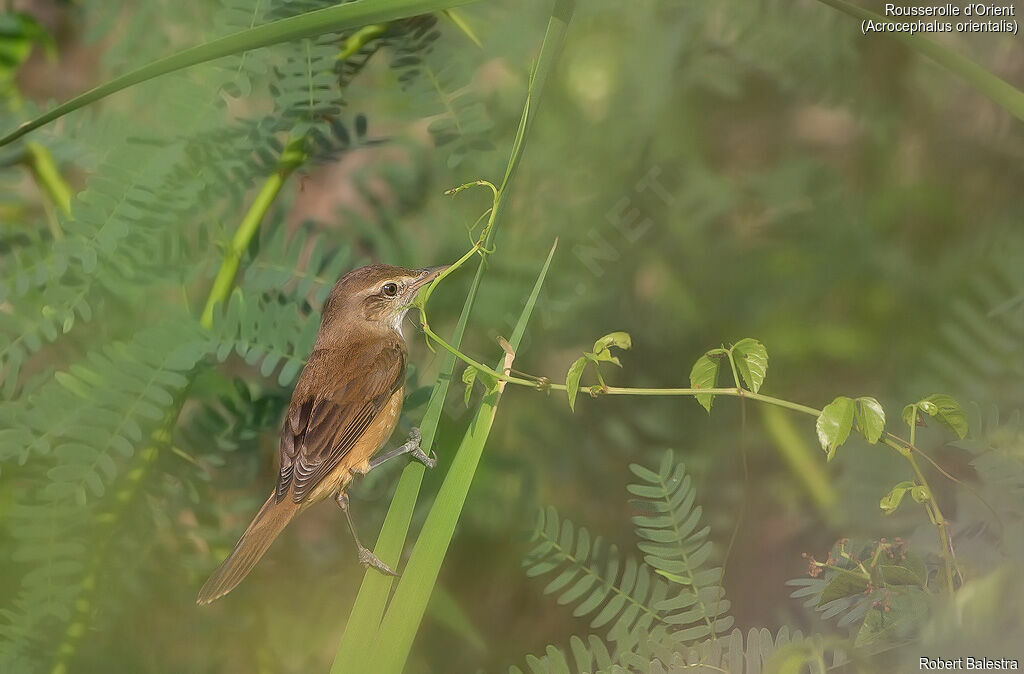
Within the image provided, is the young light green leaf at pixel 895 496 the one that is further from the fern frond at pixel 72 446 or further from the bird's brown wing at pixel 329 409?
the fern frond at pixel 72 446

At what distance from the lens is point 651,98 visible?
1.71 m

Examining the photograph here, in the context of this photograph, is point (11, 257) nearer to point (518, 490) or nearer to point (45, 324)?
point (45, 324)

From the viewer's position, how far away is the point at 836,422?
1.28m

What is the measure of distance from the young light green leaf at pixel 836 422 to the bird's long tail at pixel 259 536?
31.2 inches

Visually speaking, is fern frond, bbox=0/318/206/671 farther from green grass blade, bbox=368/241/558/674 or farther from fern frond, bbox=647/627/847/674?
fern frond, bbox=647/627/847/674

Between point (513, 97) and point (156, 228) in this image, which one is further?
point (513, 97)

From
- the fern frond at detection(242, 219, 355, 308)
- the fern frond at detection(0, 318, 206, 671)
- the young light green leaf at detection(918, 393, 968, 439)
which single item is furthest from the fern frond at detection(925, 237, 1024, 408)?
the fern frond at detection(0, 318, 206, 671)

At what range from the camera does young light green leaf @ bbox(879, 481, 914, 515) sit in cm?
135

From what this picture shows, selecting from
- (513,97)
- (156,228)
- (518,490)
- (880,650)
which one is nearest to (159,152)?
(156,228)

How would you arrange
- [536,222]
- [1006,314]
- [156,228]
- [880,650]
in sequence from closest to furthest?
[880,650] < [156,228] < [1006,314] < [536,222]

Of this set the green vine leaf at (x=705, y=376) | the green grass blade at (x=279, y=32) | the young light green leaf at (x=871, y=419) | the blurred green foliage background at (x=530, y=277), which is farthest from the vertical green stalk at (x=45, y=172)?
the young light green leaf at (x=871, y=419)

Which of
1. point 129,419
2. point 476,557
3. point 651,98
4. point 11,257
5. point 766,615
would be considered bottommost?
point 476,557

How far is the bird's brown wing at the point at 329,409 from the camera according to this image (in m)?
1.29

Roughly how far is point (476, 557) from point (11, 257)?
93cm
